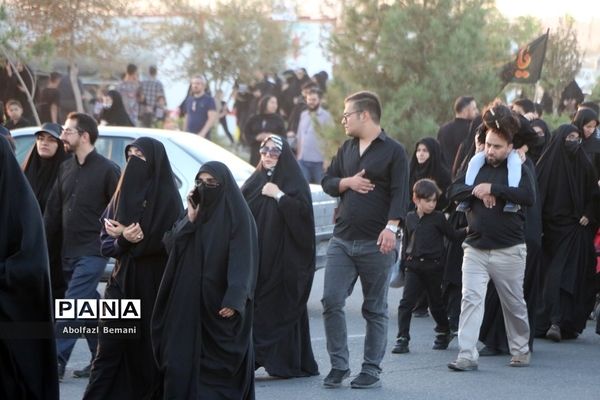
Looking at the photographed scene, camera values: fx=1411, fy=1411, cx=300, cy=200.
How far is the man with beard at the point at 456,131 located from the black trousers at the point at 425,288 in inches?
146

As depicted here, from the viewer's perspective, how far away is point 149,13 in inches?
1364

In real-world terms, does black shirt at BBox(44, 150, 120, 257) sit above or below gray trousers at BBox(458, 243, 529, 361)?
above

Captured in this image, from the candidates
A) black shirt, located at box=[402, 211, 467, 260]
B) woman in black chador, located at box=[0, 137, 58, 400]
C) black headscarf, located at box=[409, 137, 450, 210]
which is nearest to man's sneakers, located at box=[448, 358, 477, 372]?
black shirt, located at box=[402, 211, 467, 260]

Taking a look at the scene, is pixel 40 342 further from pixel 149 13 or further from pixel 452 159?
pixel 149 13

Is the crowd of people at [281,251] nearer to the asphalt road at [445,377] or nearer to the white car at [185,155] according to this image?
the asphalt road at [445,377]

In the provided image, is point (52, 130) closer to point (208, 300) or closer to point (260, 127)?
point (208, 300)

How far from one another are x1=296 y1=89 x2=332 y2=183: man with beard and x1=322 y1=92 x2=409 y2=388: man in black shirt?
12.2 m

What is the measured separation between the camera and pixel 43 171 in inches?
409

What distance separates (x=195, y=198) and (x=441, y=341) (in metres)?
3.97

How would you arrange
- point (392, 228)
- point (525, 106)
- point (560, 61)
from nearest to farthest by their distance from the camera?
point (392, 228) → point (525, 106) → point (560, 61)

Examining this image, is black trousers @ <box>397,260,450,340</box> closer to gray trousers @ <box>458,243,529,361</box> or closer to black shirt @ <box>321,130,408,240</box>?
gray trousers @ <box>458,243,529,361</box>

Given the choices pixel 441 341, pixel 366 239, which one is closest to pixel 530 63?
pixel 441 341

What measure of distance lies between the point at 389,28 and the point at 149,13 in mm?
14867

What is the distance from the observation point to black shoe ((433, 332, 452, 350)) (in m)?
11.2
